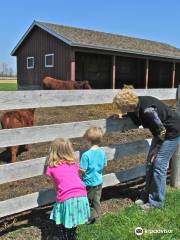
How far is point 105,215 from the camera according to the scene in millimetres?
4109

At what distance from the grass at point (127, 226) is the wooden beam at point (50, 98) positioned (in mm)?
1349

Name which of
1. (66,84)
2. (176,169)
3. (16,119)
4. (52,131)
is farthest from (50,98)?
(66,84)

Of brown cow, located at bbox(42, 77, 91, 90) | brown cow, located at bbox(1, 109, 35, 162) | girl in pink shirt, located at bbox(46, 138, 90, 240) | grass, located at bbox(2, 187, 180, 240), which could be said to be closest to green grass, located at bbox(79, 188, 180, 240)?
grass, located at bbox(2, 187, 180, 240)

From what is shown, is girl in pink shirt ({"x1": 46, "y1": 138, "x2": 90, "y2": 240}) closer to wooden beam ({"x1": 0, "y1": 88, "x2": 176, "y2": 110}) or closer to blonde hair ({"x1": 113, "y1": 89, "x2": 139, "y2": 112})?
wooden beam ({"x1": 0, "y1": 88, "x2": 176, "y2": 110})

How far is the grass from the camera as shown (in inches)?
140

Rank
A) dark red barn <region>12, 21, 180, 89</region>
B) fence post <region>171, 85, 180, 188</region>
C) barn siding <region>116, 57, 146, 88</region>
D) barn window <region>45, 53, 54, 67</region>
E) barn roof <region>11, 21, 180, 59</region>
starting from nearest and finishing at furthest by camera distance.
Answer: fence post <region>171, 85, 180, 188</region>, barn roof <region>11, 21, 180, 59</region>, dark red barn <region>12, 21, 180, 89</region>, barn window <region>45, 53, 54, 67</region>, barn siding <region>116, 57, 146, 88</region>

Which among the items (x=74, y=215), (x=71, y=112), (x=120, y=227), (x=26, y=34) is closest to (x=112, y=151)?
(x=120, y=227)

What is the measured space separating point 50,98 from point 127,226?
162 centimetres

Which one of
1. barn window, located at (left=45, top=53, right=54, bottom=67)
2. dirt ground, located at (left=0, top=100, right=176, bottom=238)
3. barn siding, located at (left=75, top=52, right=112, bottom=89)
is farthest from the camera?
barn siding, located at (left=75, top=52, right=112, bottom=89)

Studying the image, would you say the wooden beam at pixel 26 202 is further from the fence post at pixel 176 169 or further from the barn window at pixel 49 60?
the barn window at pixel 49 60

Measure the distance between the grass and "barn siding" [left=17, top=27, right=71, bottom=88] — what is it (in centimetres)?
1913

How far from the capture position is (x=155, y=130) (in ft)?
13.2

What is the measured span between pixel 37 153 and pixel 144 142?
262 centimetres

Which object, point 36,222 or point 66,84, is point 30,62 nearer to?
point 66,84
